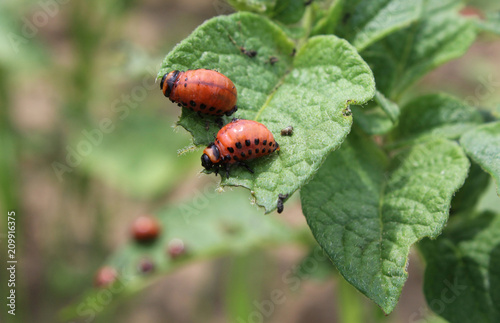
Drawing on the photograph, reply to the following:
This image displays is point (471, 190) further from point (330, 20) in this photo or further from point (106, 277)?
point (106, 277)

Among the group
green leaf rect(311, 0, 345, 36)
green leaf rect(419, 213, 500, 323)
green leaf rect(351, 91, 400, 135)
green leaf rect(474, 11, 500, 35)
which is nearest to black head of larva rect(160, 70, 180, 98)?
green leaf rect(311, 0, 345, 36)

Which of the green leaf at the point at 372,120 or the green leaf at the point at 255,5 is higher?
the green leaf at the point at 255,5

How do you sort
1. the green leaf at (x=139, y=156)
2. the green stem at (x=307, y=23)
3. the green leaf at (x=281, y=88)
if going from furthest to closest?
1. the green leaf at (x=139, y=156)
2. the green stem at (x=307, y=23)
3. the green leaf at (x=281, y=88)

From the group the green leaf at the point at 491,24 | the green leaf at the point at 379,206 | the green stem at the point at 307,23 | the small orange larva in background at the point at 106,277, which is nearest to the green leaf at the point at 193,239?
the small orange larva in background at the point at 106,277

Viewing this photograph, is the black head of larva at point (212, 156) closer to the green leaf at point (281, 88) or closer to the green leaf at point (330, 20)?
the green leaf at point (281, 88)

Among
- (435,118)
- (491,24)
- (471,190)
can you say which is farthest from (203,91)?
(491,24)

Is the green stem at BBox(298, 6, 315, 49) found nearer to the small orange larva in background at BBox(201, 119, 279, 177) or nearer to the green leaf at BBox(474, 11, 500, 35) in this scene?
the small orange larva in background at BBox(201, 119, 279, 177)
